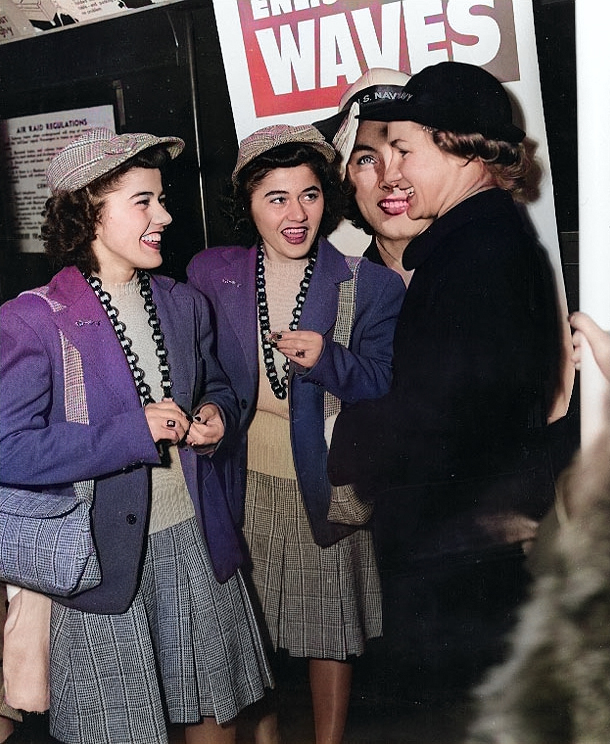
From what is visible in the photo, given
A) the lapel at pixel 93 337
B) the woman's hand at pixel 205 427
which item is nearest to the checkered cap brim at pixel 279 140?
the lapel at pixel 93 337

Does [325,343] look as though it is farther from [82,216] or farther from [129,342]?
[82,216]

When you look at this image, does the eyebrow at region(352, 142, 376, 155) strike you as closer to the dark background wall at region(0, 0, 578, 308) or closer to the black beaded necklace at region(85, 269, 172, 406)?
the dark background wall at region(0, 0, 578, 308)

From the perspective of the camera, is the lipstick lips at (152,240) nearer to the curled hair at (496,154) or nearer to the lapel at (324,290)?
the lapel at (324,290)

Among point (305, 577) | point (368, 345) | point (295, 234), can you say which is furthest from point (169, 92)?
point (305, 577)

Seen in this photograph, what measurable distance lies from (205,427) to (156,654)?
0.61m

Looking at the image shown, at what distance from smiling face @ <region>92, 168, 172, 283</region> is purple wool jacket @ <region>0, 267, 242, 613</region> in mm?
72

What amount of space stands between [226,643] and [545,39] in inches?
66.1

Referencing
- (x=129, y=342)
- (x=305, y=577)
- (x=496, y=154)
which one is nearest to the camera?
(x=496, y=154)

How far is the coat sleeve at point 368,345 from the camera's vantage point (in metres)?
2.26

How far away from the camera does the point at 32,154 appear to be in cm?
244

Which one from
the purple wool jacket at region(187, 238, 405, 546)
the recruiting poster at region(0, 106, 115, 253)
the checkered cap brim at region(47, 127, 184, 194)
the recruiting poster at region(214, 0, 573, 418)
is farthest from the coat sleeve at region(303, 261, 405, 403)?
the recruiting poster at region(0, 106, 115, 253)

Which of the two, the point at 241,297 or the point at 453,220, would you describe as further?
the point at 241,297

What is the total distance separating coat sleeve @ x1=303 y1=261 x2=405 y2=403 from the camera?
2.26 metres

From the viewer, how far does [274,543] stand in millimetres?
2385
